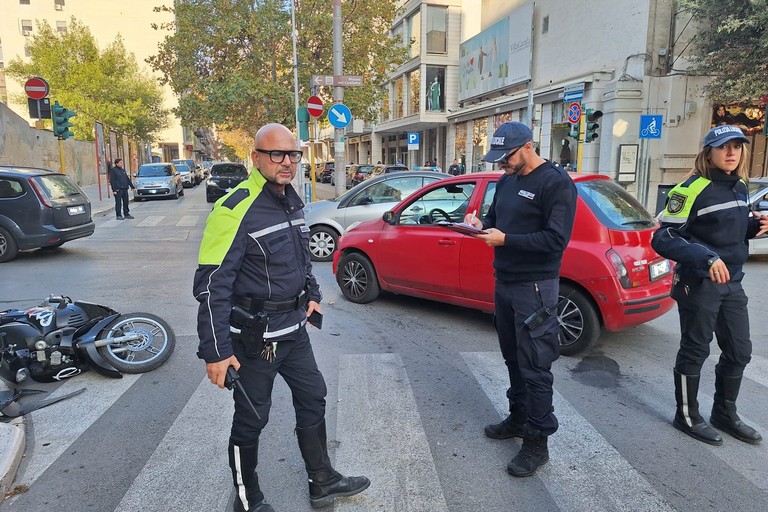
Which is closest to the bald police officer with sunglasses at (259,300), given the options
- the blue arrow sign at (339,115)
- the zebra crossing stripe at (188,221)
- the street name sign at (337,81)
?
the blue arrow sign at (339,115)

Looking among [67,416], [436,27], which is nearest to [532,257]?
[67,416]

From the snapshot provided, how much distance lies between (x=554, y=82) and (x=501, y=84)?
455 cm

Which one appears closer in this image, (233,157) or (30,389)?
(30,389)

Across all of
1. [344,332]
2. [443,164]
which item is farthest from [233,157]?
[344,332]

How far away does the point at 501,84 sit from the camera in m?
27.3

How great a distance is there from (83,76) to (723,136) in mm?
38651

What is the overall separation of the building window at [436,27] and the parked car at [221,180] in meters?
15.4

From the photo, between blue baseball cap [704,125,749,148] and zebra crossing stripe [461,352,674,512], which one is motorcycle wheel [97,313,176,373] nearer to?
zebra crossing stripe [461,352,674,512]

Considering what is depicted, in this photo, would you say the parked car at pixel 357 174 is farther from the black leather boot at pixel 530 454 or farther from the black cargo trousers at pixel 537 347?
the black leather boot at pixel 530 454

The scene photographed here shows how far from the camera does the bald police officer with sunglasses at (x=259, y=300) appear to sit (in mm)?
2301

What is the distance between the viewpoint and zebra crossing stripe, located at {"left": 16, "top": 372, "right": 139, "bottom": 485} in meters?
3.21

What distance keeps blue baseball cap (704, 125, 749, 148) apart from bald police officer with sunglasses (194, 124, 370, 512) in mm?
2399

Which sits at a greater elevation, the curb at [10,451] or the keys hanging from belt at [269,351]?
the keys hanging from belt at [269,351]

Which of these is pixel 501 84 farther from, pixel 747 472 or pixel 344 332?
pixel 747 472
